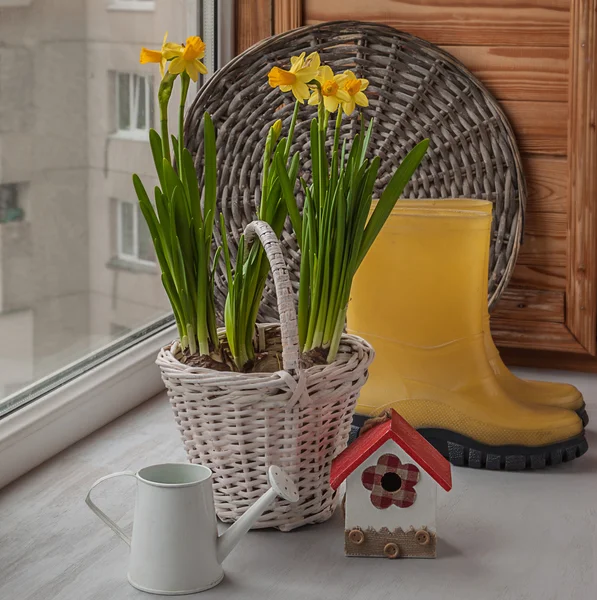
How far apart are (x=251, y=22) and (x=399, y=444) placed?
87 cm

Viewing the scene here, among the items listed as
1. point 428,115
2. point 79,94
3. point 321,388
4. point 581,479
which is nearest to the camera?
point 321,388

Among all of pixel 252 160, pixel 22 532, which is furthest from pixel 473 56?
pixel 22 532

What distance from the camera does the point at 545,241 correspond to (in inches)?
53.5

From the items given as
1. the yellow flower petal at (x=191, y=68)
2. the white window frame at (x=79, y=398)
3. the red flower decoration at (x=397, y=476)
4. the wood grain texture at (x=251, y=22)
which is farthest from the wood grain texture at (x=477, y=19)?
the red flower decoration at (x=397, y=476)

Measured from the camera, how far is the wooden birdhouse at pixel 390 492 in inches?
31.1

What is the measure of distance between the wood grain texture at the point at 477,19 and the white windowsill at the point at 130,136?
1.18 ft

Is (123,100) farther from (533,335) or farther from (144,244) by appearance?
(533,335)

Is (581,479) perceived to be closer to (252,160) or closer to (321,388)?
(321,388)

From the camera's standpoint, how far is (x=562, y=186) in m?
1.34

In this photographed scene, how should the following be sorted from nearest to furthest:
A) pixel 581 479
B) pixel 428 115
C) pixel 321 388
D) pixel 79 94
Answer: pixel 321 388
pixel 581 479
pixel 79 94
pixel 428 115

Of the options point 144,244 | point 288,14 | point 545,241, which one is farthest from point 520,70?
point 144,244

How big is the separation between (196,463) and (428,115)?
26.8 inches

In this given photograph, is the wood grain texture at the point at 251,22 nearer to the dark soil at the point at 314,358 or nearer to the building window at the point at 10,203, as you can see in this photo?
the building window at the point at 10,203

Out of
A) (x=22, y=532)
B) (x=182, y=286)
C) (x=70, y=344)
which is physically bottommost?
(x=22, y=532)
